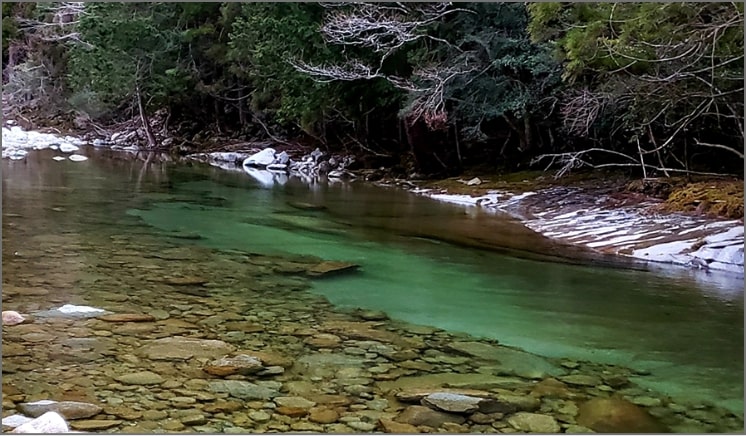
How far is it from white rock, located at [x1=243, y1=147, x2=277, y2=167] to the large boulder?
1221 cm

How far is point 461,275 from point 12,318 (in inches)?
110

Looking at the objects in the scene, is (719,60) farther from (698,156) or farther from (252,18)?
(252,18)

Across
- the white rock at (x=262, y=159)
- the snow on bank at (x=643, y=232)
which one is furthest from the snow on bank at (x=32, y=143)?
the snow on bank at (x=643, y=232)

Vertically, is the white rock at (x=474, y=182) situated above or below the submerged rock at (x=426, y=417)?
above

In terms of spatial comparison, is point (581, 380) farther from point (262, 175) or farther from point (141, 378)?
point (262, 175)

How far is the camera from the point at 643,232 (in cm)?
634

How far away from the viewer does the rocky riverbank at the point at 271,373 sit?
2492 mm

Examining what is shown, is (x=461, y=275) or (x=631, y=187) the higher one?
(x=631, y=187)

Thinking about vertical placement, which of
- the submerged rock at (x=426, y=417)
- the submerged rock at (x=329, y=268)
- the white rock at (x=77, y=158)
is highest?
the white rock at (x=77, y=158)

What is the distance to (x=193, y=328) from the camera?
348 centimetres

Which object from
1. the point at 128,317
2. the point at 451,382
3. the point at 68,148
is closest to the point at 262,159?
the point at 68,148

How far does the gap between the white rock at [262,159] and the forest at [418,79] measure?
955 millimetres

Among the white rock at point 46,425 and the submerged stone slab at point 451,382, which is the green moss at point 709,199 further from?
the white rock at point 46,425

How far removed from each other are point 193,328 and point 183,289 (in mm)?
814
